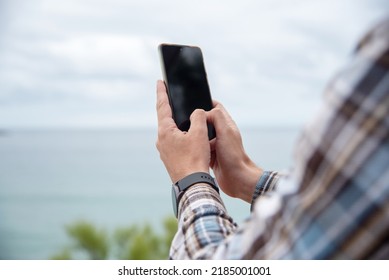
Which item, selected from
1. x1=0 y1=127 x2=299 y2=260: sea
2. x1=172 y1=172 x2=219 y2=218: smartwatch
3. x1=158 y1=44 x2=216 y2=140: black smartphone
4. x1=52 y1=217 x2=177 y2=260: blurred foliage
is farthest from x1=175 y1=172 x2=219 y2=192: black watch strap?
x1=0 y1=127 x2=299 y2=260: sea

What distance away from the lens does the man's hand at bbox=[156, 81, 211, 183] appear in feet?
1.81

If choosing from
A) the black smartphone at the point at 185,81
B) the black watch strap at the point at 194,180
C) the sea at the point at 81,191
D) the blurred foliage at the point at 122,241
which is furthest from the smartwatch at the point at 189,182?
the sea at the point at 81,191

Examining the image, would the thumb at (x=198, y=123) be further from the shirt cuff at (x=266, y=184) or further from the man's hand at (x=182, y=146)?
the shirt cuff at (x=266, y=184)

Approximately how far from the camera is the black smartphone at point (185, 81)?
2.15 feet

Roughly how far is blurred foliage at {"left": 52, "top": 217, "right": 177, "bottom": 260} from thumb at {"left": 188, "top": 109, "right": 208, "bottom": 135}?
219 centimetres

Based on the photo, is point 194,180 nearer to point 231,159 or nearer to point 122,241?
point 231,159

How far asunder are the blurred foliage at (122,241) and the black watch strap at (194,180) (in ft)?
7.43

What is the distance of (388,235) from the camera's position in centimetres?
27

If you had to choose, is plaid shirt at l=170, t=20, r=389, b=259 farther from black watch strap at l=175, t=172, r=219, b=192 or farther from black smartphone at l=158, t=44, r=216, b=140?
black smartphone at l=158, t=44, r=216, b=140

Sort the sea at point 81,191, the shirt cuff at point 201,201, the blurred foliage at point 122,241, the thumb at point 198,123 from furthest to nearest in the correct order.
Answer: the sea at point 81,191 → the blurred foliage at point 122,241 → the thumb at point 198,123 → the shirt cuff at point 201,201

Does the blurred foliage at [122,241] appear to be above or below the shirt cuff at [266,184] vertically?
above

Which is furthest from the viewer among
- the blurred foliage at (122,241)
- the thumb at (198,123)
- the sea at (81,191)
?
the sea at (81,191)
